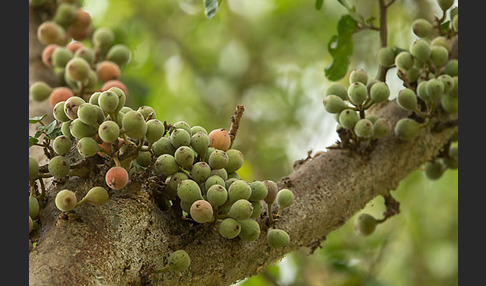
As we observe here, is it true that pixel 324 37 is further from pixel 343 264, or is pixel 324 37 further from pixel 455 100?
pixel 455 100

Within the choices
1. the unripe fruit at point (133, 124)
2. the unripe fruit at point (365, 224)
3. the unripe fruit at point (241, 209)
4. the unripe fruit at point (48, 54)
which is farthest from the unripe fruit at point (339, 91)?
the unripe fruit at point (48, 54)

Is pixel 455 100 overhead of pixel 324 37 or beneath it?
beneath

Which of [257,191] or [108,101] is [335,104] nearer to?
[257,191]

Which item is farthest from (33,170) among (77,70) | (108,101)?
(77,70)

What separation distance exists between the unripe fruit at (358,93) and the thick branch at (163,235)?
220mm

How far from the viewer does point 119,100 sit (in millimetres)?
1508

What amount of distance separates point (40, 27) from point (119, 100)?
1.31m

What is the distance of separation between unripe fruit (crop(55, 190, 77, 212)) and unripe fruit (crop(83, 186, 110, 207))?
0.11ft

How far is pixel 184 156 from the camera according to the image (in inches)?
61.6

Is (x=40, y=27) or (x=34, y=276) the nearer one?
(x=34, y=276)

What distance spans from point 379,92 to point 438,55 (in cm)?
33

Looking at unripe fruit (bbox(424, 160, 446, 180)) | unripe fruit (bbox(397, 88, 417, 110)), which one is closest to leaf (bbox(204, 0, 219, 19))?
unripe fruit (bbox(397, 88, 417, 110))

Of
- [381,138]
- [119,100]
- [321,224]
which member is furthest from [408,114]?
[119,100]

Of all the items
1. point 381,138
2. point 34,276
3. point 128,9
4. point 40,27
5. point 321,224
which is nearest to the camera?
point 34,276
